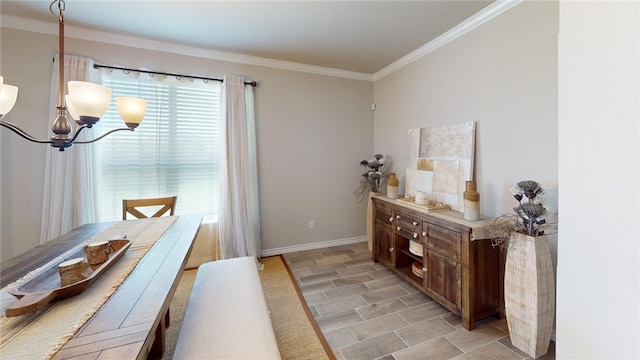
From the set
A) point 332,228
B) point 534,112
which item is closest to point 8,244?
point 332,228

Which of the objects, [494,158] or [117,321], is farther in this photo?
[494,158]

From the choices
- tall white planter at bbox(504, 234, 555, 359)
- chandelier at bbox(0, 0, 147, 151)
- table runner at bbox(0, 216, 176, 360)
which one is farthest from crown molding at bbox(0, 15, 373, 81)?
tall white planter at bbox(504, 234, 555, 359)

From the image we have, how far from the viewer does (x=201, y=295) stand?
5.05 feet

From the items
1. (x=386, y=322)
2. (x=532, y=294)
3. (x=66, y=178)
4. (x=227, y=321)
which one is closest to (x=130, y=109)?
(x=227, y=321)

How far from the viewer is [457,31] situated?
8.11ft

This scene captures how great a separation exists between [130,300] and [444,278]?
2164mm

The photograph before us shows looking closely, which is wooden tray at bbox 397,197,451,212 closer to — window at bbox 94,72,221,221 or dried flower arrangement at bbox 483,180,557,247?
dried flower arrangement at bbox 483,180,557,247

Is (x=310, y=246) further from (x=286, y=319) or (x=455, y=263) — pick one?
(x=455, y=263)

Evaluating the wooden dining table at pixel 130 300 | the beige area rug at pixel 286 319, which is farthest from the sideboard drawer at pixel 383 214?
the wooden dining table at pixel 130 300

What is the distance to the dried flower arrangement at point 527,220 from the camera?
1617 mm

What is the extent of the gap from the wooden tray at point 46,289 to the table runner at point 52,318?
3 centimetres

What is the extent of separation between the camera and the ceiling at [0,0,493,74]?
83.9 inches
